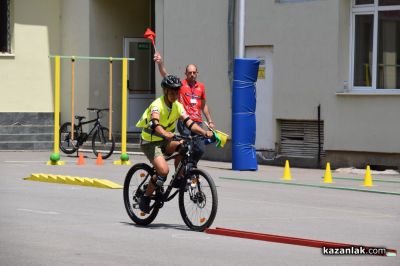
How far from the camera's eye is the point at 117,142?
2852 cm

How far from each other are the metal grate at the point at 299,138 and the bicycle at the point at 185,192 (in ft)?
36.3

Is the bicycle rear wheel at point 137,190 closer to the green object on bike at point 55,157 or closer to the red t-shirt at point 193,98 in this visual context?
the red t-shirt at point 193,98

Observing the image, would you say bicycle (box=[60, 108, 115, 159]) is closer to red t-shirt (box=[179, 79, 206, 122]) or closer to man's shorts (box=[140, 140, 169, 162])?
red t-shirt (box=[179, 79, 206, 122])

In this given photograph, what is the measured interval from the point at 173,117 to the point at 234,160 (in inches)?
386

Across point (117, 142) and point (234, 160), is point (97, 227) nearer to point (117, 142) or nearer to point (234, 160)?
point (234, 160)

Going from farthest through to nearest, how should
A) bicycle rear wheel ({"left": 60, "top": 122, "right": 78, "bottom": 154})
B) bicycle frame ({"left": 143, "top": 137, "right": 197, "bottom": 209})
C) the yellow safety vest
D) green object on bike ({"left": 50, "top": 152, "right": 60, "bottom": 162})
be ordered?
bicycle rear wheel ({"left": 60, "top": 122, "right": 78, "bottom": 154}) < green object on bike ({"left": 50, "top": 152, "right": 60, "bottom": 162}) < the yellow safety vest < bicycle frame ({"left": 143, "top": 137, "right": 197, "bottom": 209})

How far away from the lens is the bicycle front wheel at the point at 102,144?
82.7ft

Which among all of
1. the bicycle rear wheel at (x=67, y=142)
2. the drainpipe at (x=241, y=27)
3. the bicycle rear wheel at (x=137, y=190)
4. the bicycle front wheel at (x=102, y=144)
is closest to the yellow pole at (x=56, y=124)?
the bicycle front wheel at (x=102, y=144)

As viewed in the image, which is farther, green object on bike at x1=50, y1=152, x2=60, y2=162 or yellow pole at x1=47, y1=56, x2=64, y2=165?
green object on bike at x1=50, y1=152, x2=60, y2=162

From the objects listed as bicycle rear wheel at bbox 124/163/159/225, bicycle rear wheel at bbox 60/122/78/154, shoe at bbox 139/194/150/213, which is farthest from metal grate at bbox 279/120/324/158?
shoe at bbox 139/194/150/213

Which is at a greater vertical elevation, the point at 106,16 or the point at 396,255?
the point at 106,16

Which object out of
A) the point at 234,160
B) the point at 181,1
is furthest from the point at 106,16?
the point at 234,160

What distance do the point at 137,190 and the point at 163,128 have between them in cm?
91

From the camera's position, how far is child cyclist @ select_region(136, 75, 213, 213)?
12242mm
